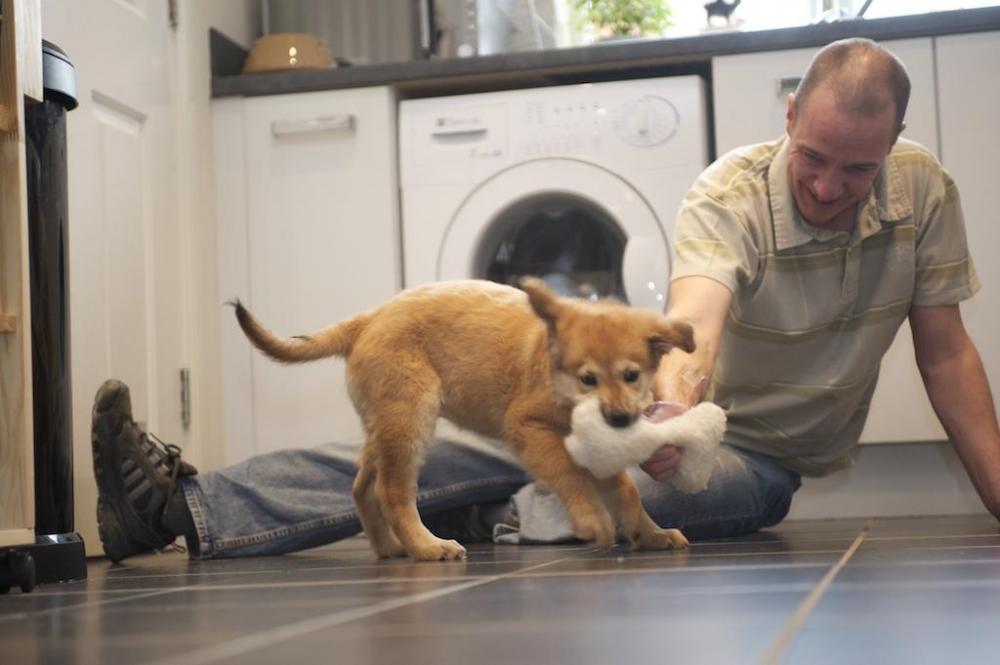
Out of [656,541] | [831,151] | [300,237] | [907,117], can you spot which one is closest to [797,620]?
[656,541]

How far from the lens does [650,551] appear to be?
6.21 ft

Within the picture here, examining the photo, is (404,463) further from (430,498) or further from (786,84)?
(786,84)

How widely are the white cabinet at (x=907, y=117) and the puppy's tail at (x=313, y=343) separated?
5.13ft

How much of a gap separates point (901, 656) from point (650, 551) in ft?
3.82

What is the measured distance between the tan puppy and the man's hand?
0.25 ft

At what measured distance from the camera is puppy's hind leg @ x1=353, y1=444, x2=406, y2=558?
7.19 feet

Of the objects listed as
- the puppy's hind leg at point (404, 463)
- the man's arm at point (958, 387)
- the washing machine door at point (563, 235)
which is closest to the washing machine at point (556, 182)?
the washing machine door at point (563, 235)

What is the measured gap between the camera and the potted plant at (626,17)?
4105 mm

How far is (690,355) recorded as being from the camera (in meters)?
1.87

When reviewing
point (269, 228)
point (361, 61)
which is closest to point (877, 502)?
point (269, 228)

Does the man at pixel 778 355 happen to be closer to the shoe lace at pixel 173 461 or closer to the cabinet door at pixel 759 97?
the shoe lace at pixel 173 461

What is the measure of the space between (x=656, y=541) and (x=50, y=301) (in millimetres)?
1021

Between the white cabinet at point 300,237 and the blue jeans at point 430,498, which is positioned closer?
the blue jeans at point 430,498

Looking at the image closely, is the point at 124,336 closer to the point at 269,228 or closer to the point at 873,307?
the point at 269,228
